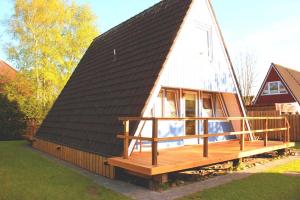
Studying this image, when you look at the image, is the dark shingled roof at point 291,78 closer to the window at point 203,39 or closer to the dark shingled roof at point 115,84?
the window at point 203,39

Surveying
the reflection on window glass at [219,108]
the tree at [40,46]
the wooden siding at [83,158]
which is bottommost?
the wooden siding at [83,158]

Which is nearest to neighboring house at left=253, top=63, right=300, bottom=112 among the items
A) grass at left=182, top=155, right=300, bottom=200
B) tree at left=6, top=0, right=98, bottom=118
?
tree at left=6, top=0, right=98, bottom=118

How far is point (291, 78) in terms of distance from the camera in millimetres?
30938

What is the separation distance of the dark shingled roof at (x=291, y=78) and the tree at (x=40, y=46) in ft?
73.3

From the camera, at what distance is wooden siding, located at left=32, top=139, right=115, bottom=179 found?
809cm

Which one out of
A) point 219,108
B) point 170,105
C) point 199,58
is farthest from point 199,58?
point 219,108

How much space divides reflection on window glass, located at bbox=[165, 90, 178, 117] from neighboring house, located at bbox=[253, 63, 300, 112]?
19913 mm

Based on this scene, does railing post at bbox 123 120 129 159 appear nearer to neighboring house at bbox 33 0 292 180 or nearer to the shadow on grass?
neighboring house at bbox 33 0 292 180

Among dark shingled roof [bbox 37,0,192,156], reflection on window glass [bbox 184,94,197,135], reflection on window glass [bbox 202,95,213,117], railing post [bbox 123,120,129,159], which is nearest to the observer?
railing post [bbox 123,120,129,159]

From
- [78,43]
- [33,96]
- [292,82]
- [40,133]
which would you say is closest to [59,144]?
[40,133]

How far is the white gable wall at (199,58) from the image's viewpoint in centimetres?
974

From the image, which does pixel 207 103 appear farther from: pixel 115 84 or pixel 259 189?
pixel 259 189

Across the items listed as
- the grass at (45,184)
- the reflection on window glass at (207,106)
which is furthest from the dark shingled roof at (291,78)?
the grass at (45,184)

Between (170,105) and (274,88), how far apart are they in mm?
23386
